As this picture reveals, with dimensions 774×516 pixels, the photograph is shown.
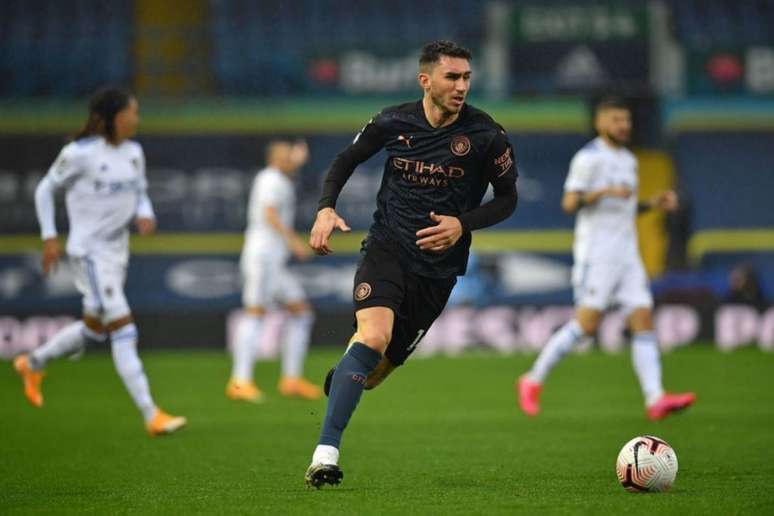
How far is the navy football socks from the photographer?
23.4ft

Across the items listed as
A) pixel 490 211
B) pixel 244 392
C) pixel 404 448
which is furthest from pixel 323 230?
pixel 244 392

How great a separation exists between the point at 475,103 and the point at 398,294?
14027 mm

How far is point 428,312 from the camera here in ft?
26.0

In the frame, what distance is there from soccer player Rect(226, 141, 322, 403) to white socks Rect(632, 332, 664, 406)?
12.8ft

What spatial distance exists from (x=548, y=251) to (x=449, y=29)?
5.69 meters

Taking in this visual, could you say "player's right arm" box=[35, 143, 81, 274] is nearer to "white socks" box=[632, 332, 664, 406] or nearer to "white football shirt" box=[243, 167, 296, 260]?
"white football shirt" box=[243, 167, 296, 260]

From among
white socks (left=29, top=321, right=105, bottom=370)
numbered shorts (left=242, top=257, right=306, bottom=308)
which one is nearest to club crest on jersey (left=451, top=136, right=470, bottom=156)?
white socks (left=29, top=321, right=105, bottom=370)

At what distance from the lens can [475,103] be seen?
21359mm

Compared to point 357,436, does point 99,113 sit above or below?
above

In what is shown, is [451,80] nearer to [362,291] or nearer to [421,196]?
[421,196]

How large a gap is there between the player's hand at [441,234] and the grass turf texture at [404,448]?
4.14 ft

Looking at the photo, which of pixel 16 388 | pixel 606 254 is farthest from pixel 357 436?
pixel 16 388

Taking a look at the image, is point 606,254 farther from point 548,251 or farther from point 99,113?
point 548,251

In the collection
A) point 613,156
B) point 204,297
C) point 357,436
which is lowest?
point 204,297
